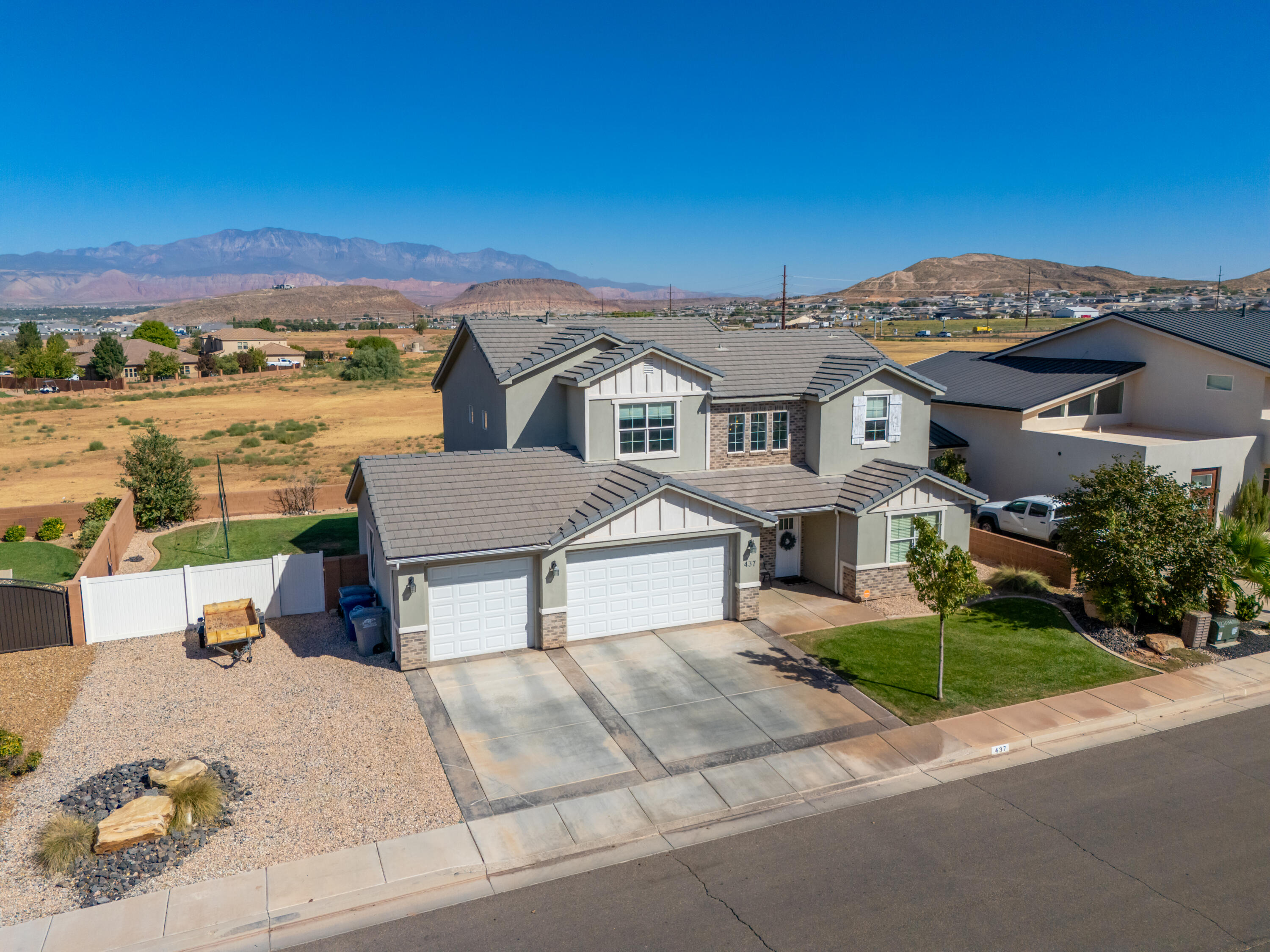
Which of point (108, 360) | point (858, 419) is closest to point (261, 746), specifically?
point (858, 419)

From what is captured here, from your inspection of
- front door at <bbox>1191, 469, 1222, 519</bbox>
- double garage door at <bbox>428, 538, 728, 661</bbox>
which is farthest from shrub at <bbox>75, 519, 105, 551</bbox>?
front door at <bbox>1191, 469, 1222, 519</bbox>

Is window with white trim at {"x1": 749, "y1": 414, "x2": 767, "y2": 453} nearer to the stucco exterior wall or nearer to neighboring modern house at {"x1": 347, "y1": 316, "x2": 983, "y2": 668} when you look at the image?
neighboring modern house at {"x1": 347, "y1": 316, "x2": 983, "y2": 668}

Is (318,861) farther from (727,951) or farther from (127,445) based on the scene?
(127,445)

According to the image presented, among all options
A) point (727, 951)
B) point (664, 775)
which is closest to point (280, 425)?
point (664, 775)

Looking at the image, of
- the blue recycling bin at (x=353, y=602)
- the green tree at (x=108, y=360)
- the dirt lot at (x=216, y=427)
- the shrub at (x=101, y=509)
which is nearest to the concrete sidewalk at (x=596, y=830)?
the blue recycling bin at (x=353, y=602)

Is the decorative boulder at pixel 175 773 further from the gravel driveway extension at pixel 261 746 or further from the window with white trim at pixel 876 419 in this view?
the window with white trim at pixel 876 419

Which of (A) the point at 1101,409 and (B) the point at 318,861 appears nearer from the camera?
(B) the point at 318,861
